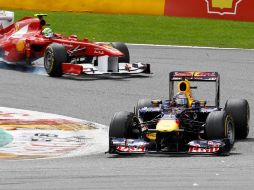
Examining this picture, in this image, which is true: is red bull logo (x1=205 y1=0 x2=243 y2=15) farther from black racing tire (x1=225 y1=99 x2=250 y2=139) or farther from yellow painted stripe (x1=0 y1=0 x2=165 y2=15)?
black racing tire (x1=225 y1=99 x2=250 y2=139)

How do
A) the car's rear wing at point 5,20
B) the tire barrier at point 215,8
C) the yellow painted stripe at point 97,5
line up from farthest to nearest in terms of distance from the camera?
the yellow painted stripe at point 97,5 < the tire barrier at point 215,8 < the car's rear wing at point 5,20

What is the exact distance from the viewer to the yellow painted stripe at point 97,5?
32.4 meters

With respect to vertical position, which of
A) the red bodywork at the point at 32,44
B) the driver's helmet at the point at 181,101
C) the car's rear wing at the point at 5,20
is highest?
the car's rear wing at the point at 5,20

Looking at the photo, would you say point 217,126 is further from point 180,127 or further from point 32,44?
point 32,44

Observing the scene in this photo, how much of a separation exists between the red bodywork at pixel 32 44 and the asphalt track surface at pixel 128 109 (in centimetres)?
50

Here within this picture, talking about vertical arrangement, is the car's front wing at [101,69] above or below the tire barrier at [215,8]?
below

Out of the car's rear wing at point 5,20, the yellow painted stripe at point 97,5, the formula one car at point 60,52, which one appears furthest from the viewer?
the yellow painted stripe at point 97,5

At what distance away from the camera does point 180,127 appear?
45.4 ft

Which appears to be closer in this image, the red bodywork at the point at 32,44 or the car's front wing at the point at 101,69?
the car's front wing at the point at 101,69

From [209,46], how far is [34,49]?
21.5 ft

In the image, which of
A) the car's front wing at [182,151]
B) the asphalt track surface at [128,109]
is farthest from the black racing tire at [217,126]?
the asphalt track surface at [128,109]

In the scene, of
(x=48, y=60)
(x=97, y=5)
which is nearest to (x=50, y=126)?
(x=48, y=60)

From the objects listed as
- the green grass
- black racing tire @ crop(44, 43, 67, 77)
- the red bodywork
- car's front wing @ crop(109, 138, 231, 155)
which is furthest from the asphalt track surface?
the green grass

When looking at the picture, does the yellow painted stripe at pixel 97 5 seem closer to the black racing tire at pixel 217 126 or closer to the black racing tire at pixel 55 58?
the black racing tire at pixel 55 58
